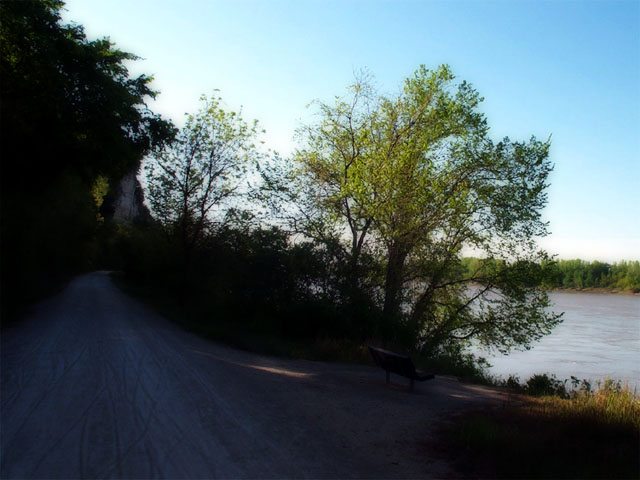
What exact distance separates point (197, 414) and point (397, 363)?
4580mm

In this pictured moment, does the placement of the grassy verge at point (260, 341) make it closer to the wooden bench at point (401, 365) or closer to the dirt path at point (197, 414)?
the dirt path at point (197, 414)

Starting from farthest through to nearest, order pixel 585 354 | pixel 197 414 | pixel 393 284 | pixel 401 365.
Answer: pixel 585 354 → pixel 393 284 → pixel 401 365 → pixel 197 414

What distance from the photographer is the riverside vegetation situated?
14.7 m

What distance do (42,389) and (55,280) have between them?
22.4 meters

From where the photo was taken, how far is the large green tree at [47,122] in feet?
43.7

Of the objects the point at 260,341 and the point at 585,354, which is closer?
the point at 260,341

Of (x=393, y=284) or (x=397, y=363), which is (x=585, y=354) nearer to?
(x=393, y=284)

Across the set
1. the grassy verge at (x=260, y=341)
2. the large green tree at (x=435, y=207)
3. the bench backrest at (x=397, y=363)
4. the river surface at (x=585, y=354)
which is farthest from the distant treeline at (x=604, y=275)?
the bench backrest at (x=397, y=363)

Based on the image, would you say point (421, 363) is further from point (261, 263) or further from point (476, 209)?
point (476, 209)

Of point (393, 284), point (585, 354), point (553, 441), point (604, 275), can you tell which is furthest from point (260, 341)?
point (604, 275)

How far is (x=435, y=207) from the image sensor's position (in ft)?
62.8

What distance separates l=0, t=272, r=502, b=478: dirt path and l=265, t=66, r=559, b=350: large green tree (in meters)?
8.07

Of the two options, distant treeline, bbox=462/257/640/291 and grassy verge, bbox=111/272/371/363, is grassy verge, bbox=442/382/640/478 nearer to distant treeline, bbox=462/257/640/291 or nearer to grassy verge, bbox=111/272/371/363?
grassy verge, bbox=111/272/371/363

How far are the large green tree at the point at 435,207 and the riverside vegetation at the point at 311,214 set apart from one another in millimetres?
61
